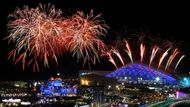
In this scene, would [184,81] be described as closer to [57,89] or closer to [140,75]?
[140,75]

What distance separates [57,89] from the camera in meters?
58.0

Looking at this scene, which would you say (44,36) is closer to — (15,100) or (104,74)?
(15,100)

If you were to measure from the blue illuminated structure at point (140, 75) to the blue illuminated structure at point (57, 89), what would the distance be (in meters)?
12.1

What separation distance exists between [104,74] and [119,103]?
2426 cm

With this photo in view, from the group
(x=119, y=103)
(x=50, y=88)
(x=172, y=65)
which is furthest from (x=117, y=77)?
(x=119, y=103)

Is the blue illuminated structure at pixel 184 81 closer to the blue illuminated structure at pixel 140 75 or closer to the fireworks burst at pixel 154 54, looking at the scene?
the blue illuminated structure at pixel 140 75

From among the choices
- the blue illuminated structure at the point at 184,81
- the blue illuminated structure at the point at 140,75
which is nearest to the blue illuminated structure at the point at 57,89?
A: the blue illuminated structure at the point at 140,75

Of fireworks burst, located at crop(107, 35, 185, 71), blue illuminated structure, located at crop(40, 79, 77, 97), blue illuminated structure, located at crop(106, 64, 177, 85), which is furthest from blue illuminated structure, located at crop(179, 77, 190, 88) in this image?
blue illuminated structure, located at crop(40, 79, 77, 97)

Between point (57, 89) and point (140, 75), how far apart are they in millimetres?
17046

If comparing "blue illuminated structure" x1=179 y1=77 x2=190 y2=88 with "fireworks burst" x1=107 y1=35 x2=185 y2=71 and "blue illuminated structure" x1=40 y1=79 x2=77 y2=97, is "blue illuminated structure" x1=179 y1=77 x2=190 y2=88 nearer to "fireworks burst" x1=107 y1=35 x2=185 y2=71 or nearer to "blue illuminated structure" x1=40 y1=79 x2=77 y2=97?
"fireworks burst" x1=107 y1=35 x2=185 y2=71

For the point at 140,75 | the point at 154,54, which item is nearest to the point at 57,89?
the point at 154,54

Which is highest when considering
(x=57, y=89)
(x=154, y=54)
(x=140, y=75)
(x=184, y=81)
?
(x=154, y=54)

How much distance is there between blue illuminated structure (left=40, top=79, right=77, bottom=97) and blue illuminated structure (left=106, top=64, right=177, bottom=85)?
12.1m

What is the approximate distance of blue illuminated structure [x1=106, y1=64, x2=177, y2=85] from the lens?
6581cm
